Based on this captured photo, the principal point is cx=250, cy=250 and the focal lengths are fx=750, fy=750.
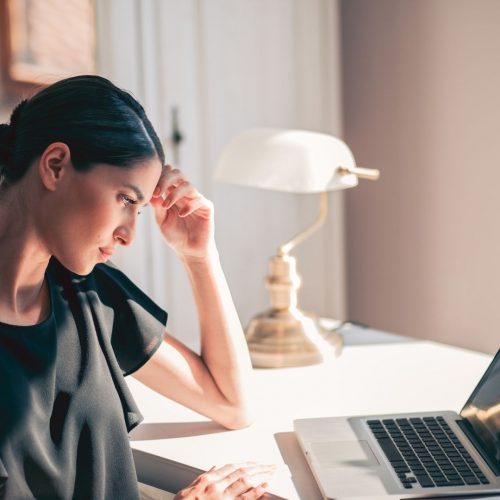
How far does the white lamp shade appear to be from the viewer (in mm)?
1529

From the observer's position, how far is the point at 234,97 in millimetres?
2457

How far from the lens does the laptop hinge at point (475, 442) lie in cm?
100

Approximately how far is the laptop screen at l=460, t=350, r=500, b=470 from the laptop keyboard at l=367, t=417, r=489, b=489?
0.11 ft

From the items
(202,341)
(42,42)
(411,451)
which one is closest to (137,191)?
(202,341)

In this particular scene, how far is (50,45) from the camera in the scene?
6.27 feet

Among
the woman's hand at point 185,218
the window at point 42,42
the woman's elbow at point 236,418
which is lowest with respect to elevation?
the woman's elbow at point 236,418

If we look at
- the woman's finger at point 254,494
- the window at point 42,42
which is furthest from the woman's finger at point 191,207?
the window at point 42,42

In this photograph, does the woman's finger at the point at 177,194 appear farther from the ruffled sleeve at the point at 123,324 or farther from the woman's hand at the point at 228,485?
the woman's hand at the point at 228,485

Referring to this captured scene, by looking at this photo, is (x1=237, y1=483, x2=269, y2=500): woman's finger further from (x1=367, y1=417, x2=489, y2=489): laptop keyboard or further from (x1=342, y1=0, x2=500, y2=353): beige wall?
(x1=342, y1=0, x2=500, y2=353): beige wall

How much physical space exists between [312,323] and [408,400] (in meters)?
0.35

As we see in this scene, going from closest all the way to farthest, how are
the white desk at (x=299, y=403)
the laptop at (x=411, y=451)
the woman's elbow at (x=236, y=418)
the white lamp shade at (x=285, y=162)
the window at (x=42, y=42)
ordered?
the laptop at (x=411, y=451) → the white desk at (x=299, y=403) → the woman's elbow at (x=236, y=418) → the white lamp shade at (x=285, y=162) → the window at (x=42, y=42)

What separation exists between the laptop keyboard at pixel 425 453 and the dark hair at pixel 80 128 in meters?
0.53

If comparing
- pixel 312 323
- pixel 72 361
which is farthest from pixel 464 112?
pixel 72 361

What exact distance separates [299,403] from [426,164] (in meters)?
1.43
